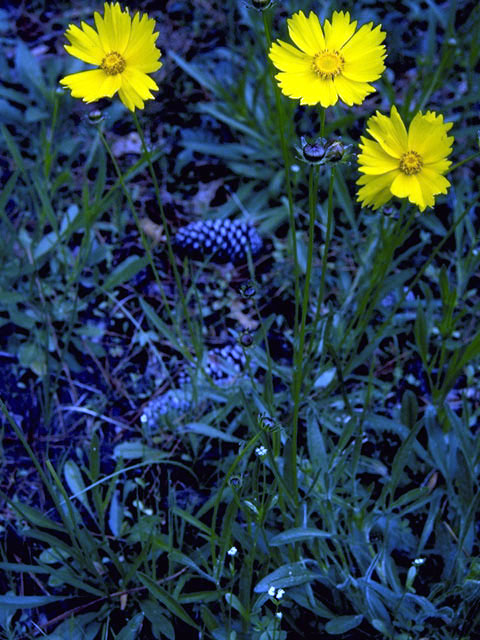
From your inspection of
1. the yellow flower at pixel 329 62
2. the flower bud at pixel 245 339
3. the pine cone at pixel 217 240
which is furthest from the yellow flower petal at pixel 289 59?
the pine cone at pixel 217 240

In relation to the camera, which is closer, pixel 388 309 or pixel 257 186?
pixel 388 309

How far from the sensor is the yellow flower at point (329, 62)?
913 mm

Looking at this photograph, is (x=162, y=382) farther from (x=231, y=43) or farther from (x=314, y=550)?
(x=231, y=43)

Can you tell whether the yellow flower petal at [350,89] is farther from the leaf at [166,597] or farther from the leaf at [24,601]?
the leaf at [24,601]

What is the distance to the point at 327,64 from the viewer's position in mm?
948

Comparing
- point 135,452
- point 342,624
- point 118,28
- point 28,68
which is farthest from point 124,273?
point 342,624

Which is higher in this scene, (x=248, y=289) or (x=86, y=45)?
(x=86, y=45)

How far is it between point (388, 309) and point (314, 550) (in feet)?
2.30

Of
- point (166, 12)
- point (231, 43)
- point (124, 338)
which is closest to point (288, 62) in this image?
point (124, 338)

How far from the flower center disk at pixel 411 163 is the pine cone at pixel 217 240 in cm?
80

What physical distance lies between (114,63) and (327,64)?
1.07 feet

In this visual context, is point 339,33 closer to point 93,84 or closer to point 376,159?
point 376,159

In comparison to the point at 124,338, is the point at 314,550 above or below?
below

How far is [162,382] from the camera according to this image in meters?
1.60
